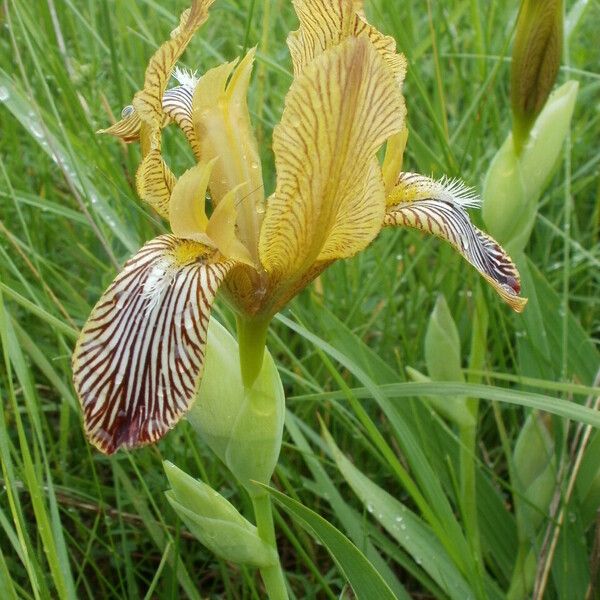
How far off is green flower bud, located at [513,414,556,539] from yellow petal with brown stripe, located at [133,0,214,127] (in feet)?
2.82

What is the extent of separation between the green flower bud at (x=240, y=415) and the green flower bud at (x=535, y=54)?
68 centimetres

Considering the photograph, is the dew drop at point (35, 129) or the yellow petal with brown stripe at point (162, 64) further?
the dew drop at point (35, 129)

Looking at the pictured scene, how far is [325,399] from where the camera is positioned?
1316mm

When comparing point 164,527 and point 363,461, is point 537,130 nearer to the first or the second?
point 363,461

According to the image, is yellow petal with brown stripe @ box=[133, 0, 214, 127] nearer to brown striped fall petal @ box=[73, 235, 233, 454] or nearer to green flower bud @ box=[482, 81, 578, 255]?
brown striped fall petal @ box=[73, 235, 233, 454]

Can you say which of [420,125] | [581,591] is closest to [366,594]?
[581,591]

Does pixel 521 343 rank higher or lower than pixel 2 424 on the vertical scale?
lower

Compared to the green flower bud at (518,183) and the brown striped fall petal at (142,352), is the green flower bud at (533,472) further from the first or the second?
the brown striped fall petal at (142,352)

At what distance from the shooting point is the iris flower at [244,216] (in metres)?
0.79

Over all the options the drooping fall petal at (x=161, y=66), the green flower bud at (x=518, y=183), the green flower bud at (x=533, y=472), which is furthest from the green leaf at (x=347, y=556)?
the green flower bud at (x=518, y=183)

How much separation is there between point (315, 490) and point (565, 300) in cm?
50

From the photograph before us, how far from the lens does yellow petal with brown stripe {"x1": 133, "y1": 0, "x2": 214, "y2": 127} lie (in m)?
0.90

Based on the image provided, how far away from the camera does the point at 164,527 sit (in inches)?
47.8

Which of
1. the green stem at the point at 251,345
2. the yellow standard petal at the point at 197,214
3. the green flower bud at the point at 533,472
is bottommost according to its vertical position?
the green flower bud at the point at 533,472
